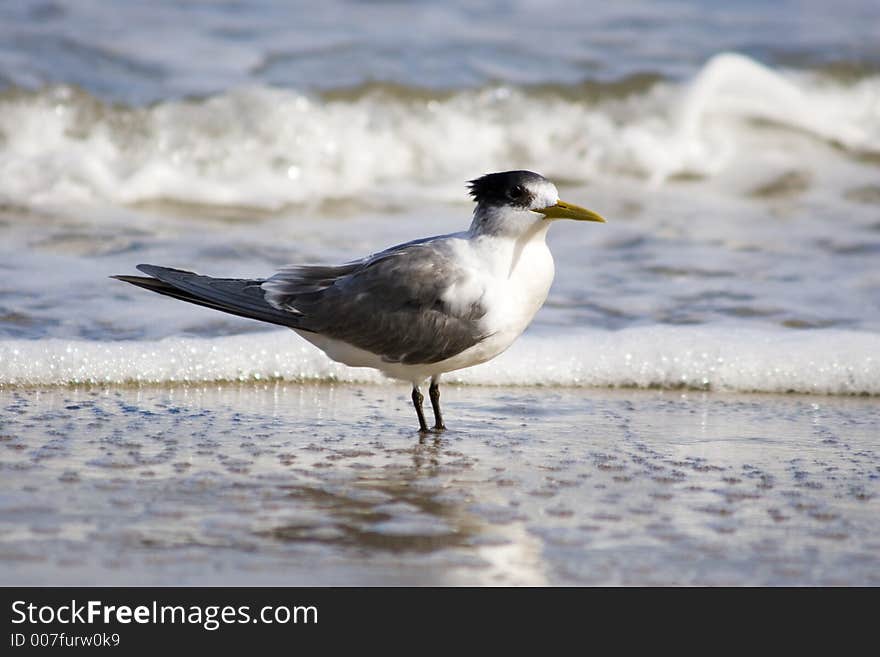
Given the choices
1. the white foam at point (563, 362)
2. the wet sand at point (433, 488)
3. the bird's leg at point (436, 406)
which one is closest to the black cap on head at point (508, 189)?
the bird's leg at point (436, 406)

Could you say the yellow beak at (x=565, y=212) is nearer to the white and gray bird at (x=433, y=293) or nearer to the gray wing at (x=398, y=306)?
the white and gray bird at (x=433, y=293)

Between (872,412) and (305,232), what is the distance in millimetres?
3547

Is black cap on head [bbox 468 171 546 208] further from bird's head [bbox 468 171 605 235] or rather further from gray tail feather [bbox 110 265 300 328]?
gray tail feather [bbox 110 265 300 328]

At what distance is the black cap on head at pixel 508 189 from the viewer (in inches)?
167

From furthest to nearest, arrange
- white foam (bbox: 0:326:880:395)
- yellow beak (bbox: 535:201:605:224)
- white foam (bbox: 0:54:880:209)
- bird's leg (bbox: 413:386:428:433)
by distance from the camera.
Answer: white foam (bbox: 0:54:880:209) → white foam (bbox: 0:326:880:395) → bird's leg (bbox: 413:386:428:433) → yellow beak (bbox: 535:201:605:224)

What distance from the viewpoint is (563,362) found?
5.25 m

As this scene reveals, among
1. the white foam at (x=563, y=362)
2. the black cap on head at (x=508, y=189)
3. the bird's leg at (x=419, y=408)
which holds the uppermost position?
the black cap on head at (x=508, y=189)

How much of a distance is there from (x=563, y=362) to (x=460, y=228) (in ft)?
8.01

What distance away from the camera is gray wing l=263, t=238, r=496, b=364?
4.15 metres

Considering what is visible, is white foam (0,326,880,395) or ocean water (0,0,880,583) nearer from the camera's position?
ocean water (0,0,880,583)

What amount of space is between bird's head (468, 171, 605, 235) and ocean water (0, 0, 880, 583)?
0.72 meters

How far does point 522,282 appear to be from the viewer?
166 inches

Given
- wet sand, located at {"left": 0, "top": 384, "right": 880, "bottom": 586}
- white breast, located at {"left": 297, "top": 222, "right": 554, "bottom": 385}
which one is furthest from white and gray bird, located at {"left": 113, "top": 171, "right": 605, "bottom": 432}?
wet sand, located at {"left": 0, "top": 384, "right": 880, "bottom": 586}
